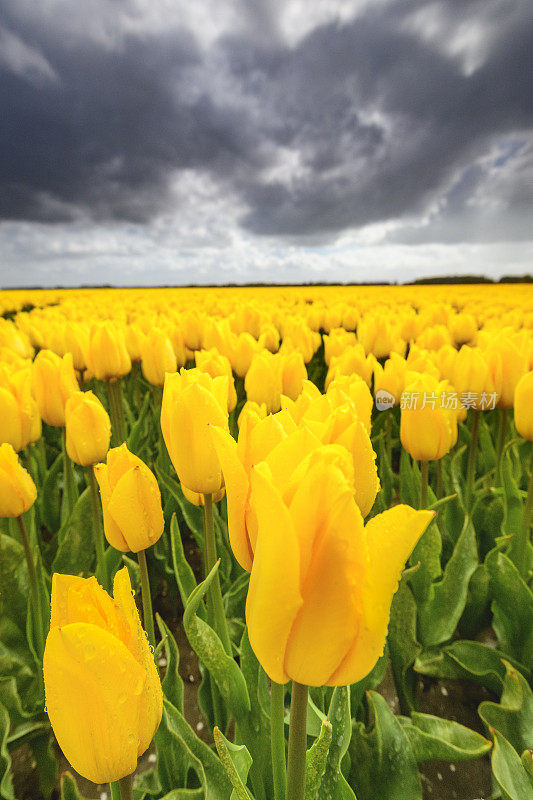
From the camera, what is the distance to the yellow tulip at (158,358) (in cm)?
274

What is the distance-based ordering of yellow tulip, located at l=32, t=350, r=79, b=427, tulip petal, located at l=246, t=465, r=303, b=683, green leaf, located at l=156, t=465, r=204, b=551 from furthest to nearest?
green leaf, located at l=156, t=465, r=204, b=551
yellow tulip, located at l=32, t=350, r=79, b=427
tulip petal, located at l=246, t=465, r=303, b=683

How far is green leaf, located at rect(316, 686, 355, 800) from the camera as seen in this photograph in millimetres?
955

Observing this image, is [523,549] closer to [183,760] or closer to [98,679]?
[183,760]

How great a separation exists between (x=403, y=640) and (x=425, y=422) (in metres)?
0.87

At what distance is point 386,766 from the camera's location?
1.33m

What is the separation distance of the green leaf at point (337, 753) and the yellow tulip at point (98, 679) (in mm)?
488

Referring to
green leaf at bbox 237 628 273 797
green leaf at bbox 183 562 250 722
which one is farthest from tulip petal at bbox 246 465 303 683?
green leaf at bbox 237 628 273 797

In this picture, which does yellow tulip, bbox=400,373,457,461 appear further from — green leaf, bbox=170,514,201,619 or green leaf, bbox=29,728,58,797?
green leaf, bbox=29,728,58,797

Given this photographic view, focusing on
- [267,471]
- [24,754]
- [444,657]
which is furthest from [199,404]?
[24,754]

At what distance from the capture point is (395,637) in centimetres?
186

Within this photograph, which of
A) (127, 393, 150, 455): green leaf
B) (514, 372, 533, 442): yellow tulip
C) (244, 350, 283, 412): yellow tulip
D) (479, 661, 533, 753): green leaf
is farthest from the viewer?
(127, 393, 150, 455): green leaf

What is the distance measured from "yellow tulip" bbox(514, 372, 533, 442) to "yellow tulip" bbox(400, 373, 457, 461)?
0.35 metres

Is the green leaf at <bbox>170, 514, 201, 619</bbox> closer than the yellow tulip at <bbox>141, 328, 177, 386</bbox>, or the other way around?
the green leaf at <bbox>170, 514, 201, 619</bbox>

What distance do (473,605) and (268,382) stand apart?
1.41m
